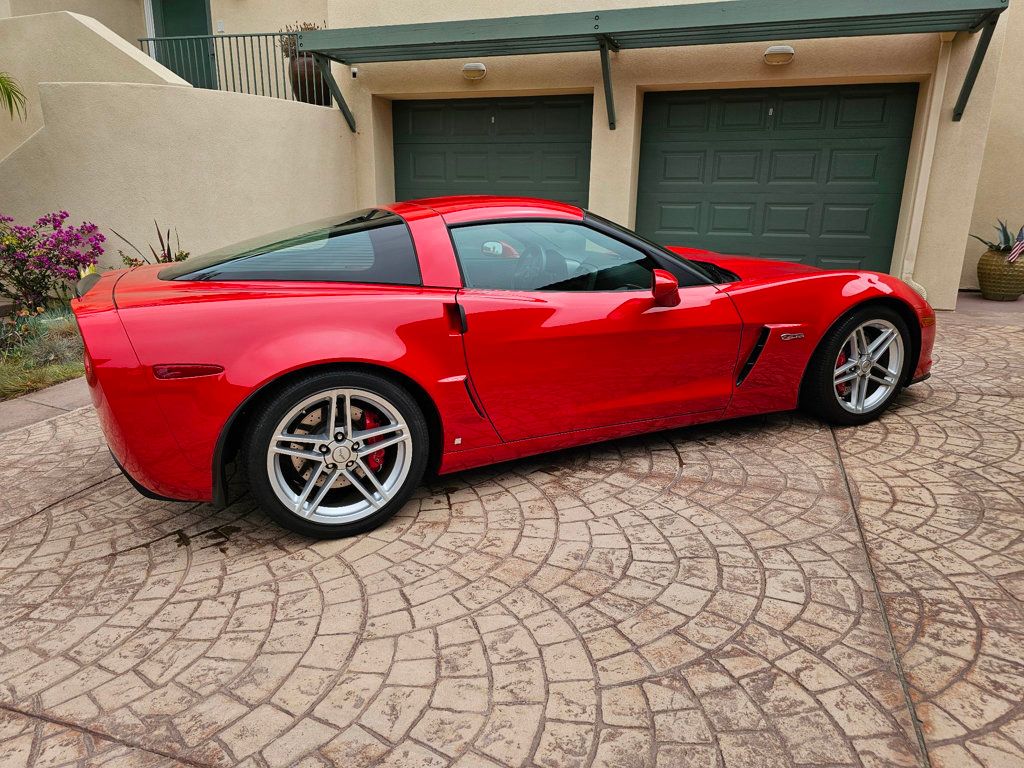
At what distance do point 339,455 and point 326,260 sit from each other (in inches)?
34.5

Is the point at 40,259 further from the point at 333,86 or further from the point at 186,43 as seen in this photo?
the point at 186,43

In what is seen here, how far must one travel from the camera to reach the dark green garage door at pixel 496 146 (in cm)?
930

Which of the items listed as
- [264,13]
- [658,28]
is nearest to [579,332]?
[658,28]

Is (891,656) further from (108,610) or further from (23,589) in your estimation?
(23,589)

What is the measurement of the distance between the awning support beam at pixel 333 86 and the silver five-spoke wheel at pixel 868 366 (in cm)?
754

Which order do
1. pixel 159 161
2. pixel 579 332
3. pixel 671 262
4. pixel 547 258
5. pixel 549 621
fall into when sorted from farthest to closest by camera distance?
pixel 159 161
pixel 671 262
pixel 547 258
pixel 579 332
pixel 549 621

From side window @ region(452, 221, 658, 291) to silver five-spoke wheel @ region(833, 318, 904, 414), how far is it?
4.54 ft

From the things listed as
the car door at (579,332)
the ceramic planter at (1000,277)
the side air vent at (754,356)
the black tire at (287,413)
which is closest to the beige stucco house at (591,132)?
the ceramic planter at (1000,277)

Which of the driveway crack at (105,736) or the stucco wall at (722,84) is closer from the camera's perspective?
the driveway crack at (105,736)

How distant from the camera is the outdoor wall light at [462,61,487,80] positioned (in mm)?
8938

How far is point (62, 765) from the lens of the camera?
186 cm

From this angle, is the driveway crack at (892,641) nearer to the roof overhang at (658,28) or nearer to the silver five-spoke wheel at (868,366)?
the silver five-spoke wheel at (868,366)

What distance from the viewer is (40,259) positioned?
23.8ft

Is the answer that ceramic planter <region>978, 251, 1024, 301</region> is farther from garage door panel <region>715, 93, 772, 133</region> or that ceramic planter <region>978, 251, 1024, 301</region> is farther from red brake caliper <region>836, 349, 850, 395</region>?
red brake caliper <region>836, 349, 850, 395</region>
